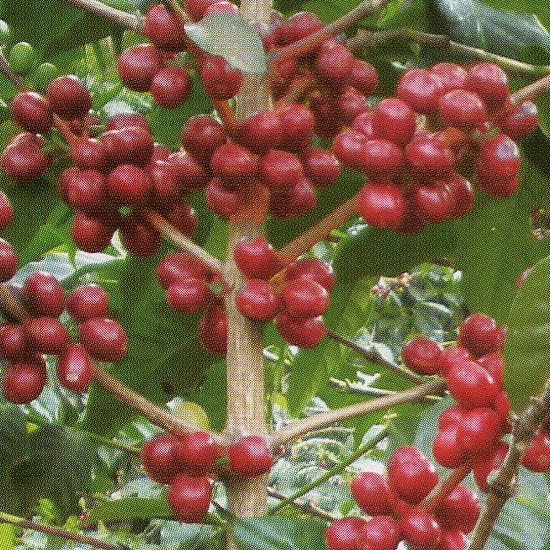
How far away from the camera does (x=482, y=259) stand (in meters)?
0.80

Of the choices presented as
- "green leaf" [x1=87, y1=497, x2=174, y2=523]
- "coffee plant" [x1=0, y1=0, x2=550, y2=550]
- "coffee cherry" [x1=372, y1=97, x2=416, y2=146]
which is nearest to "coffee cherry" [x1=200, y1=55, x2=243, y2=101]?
"coffee plant" [x1=0, y1=0, x2=550, y2=550]

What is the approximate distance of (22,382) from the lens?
2.05 ft

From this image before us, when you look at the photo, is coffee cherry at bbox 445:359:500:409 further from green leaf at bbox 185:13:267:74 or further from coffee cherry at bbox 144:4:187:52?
coffee cherry at bbox 144:4:187:52

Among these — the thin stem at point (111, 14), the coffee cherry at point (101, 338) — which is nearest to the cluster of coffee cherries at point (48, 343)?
the coffee cherry at point (101, 338)

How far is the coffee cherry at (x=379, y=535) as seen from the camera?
514 mm

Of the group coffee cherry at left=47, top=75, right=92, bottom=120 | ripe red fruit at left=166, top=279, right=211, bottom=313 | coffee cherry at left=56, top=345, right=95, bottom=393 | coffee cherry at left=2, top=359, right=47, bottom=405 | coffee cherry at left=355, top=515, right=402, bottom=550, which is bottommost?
coffee cherry at left=355, top=515, right=402, bottom=550

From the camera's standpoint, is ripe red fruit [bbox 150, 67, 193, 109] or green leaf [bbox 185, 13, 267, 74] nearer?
green leaf [bbox 185, 13, 267, 74]

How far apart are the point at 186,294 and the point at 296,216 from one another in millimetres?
113

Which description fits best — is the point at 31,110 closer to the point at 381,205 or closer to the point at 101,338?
the point at 101,338

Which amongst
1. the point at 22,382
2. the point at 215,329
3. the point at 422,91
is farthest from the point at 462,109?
the point at 22,382

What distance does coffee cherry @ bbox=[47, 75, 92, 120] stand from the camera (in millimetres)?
688

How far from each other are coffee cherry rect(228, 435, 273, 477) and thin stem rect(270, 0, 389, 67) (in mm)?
284

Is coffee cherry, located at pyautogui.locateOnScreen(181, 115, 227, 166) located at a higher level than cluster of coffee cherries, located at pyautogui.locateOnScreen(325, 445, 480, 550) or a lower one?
higher

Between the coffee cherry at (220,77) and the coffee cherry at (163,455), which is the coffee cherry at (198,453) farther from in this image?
the coffee cherry at (220,77)
